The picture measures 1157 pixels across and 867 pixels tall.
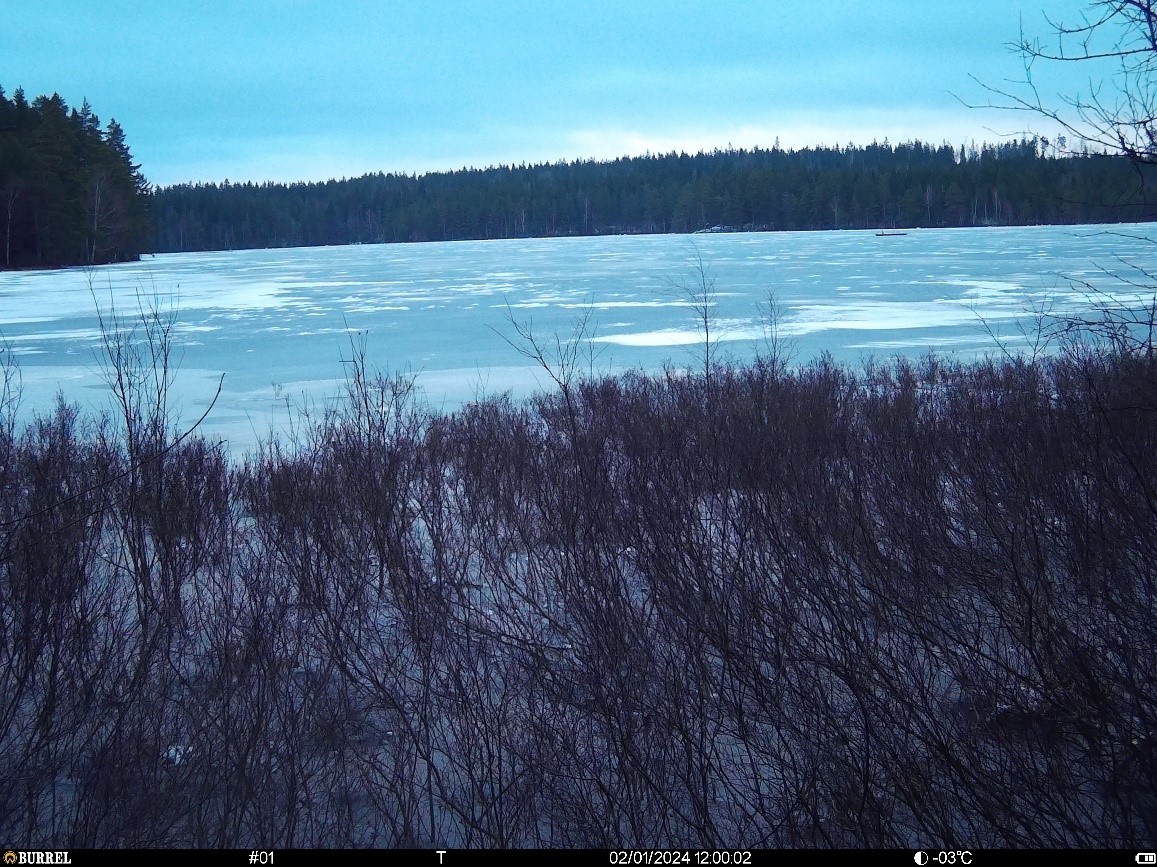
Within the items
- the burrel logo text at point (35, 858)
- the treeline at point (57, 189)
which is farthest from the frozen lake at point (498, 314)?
the treeline at point (57, 189)

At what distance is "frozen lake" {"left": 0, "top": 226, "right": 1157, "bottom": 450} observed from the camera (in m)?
12.9

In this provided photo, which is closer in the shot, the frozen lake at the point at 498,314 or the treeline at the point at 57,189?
the frozen lake at the point at 498,314

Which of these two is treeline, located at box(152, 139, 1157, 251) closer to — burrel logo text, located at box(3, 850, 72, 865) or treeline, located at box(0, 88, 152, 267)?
treeline, located at box(0, 88, 152, 267)

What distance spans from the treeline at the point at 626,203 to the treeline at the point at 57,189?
3724 centimetres

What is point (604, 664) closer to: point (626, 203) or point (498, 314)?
point (498, 314)

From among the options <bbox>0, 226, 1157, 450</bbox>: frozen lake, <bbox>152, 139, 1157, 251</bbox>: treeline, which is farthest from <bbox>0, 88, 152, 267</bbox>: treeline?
<bbox>152, 139, 1157, 251</bbox>: treeline

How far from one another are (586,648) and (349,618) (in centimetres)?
136

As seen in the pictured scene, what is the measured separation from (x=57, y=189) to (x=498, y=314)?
113 feet

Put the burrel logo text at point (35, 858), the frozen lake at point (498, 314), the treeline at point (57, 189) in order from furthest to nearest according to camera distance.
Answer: the treeline at point (57, 189) → the frozen lake at point (498, 314) → the burrel logo text at point (35, 858)

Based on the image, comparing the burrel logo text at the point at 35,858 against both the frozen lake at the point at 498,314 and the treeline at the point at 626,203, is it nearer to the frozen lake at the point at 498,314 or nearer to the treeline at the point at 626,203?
the frozen lake at the point at 498,314

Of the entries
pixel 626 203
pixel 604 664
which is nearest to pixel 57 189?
pixel 604 664

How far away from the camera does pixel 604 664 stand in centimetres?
355

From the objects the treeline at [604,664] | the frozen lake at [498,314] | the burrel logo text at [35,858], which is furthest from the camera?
the frozen lake at [498,314]

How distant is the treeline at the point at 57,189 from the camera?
42.0 metres
